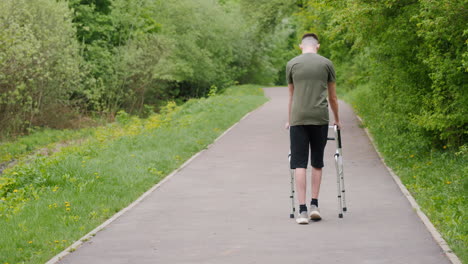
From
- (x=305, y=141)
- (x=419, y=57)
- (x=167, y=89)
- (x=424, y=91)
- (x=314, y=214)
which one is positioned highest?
(x=167, y=89)

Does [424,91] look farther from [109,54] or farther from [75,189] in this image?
[109,54]

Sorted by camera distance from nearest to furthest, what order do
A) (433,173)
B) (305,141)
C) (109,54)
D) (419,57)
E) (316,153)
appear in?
(305,141), (316,153), (433,173), (419,57), (109,54)

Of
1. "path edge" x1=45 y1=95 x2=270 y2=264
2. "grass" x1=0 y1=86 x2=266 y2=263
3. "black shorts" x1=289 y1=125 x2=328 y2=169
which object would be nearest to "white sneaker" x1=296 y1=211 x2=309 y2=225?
"black shorts" x1=289 y1=125 x2=328 y2=169

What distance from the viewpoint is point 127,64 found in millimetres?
40406

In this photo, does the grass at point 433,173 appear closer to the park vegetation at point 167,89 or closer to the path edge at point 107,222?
the park vegetation at point 167,89

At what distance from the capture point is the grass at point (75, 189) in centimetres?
782

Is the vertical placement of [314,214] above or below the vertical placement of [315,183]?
below

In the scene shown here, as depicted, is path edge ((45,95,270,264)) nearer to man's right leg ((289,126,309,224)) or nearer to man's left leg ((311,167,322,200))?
man's right leg ((289,126,309,224))

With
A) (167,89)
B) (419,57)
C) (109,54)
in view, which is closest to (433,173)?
(419,57)

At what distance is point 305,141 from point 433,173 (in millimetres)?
3938

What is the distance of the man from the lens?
829 centimetres

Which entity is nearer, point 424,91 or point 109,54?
point 424,91

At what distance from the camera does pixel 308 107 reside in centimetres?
830

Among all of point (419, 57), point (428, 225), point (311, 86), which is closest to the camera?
point (428, 225)
